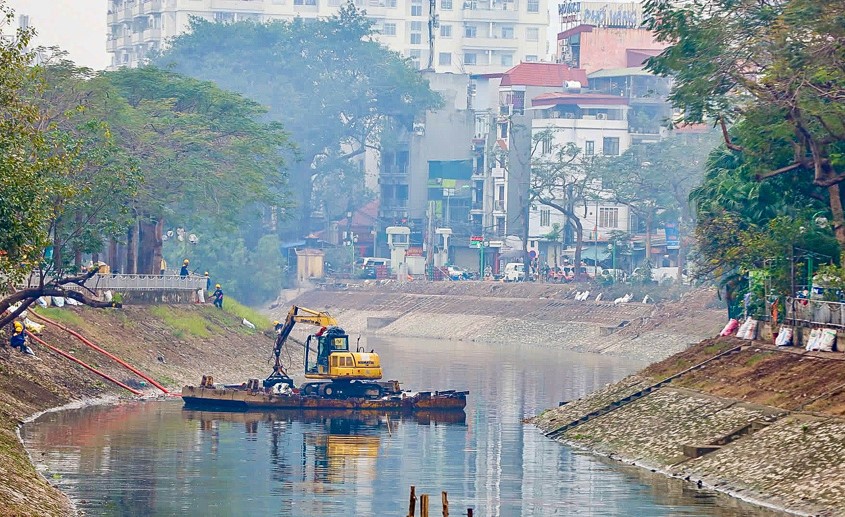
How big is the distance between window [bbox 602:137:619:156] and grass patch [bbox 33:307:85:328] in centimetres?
8200

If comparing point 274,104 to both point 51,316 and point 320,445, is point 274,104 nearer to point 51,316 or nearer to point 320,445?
point 51,316

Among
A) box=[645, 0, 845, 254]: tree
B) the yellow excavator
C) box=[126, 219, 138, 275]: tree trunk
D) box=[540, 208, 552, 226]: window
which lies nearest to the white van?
box=[540, 208, 552, 226]: window

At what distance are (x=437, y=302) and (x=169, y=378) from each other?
225 feet

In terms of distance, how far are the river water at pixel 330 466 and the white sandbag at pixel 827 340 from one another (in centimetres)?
829

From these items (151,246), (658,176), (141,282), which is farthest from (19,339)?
(658,176)

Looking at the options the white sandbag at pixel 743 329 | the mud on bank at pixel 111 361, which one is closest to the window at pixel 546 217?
the mud on bank at pixel 111 361

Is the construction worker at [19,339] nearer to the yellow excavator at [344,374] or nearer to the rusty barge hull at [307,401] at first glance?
the rusty barge hull at [307,401]

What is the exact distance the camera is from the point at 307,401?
68.4 metres

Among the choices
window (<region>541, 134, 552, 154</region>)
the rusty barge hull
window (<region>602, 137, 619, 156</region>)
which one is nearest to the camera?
the rusty barge hull

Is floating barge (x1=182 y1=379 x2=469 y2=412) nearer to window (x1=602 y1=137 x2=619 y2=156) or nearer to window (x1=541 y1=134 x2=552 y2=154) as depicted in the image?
window (x1=541 y1=134 x2=552 y2=154)

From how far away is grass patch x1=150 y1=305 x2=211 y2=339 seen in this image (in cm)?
8881

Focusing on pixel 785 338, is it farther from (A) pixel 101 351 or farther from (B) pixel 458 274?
(B) pixel 458 274

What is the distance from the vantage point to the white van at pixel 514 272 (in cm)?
15100

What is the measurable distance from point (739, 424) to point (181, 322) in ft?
143
